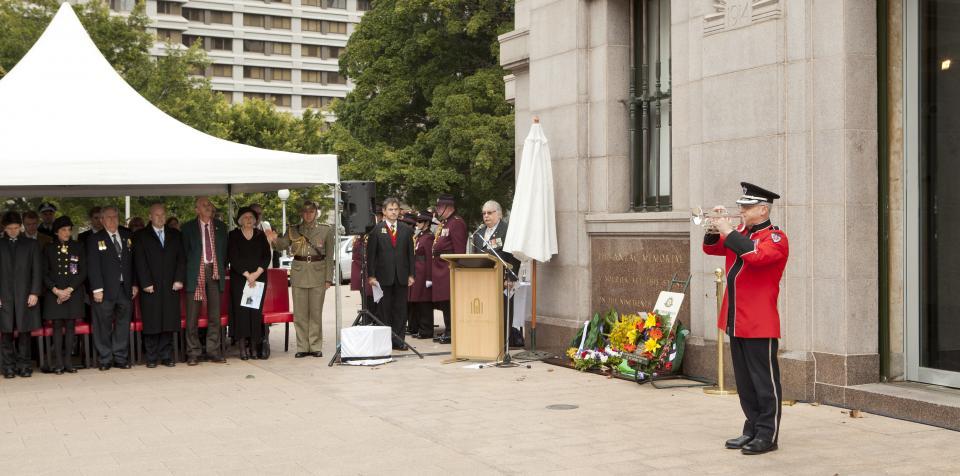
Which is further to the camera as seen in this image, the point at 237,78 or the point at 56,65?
the point at 237,78

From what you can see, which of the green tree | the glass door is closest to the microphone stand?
the glass door

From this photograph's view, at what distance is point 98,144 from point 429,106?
2473 centimetres

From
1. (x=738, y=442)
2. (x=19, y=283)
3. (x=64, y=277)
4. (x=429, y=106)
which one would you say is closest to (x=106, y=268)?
(x=64, y=277)

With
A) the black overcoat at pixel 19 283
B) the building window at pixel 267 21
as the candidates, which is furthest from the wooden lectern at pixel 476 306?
the building window at pixel 267 21

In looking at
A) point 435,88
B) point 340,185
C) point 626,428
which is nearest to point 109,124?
point 340,185

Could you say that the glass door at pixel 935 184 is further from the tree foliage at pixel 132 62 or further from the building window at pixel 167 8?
the building window at pixel 167 8

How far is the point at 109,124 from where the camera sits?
523 inches

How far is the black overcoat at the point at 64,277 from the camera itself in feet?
41.9

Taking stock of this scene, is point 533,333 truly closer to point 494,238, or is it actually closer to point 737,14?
point 494,238

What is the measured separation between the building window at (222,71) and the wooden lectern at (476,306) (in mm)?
78316

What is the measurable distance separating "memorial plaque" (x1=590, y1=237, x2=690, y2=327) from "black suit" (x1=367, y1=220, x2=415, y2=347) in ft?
9.71

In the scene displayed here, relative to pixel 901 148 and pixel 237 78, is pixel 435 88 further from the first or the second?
pixel 237 78

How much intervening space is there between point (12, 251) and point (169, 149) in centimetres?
216

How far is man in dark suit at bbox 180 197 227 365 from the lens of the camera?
1370cm
